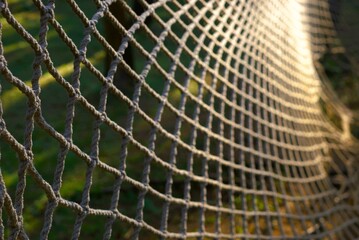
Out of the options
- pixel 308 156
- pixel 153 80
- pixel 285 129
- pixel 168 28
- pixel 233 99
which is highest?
pixel 168 28

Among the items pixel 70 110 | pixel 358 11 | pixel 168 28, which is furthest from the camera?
pixel 358 11

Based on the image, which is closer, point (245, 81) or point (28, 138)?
point (28, 138)

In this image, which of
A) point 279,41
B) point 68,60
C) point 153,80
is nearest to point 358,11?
point 153,80

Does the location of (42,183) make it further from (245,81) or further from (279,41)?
(279,41)

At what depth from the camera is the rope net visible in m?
1.07

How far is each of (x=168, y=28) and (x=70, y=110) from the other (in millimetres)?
529

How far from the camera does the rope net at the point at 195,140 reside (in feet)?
3.51

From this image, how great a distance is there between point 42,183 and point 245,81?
1103 millimetres

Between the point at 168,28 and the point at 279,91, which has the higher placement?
the point at 168,28

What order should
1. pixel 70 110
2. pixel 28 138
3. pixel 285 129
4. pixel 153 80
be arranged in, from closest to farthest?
pixel 28 138
pixel 70 110
pixel 285 129
pixel 153 80

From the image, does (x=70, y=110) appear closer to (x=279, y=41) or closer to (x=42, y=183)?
(x=42, y=183)

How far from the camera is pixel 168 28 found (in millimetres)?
1309

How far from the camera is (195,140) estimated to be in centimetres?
184

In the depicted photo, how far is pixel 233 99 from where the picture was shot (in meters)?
1.68
